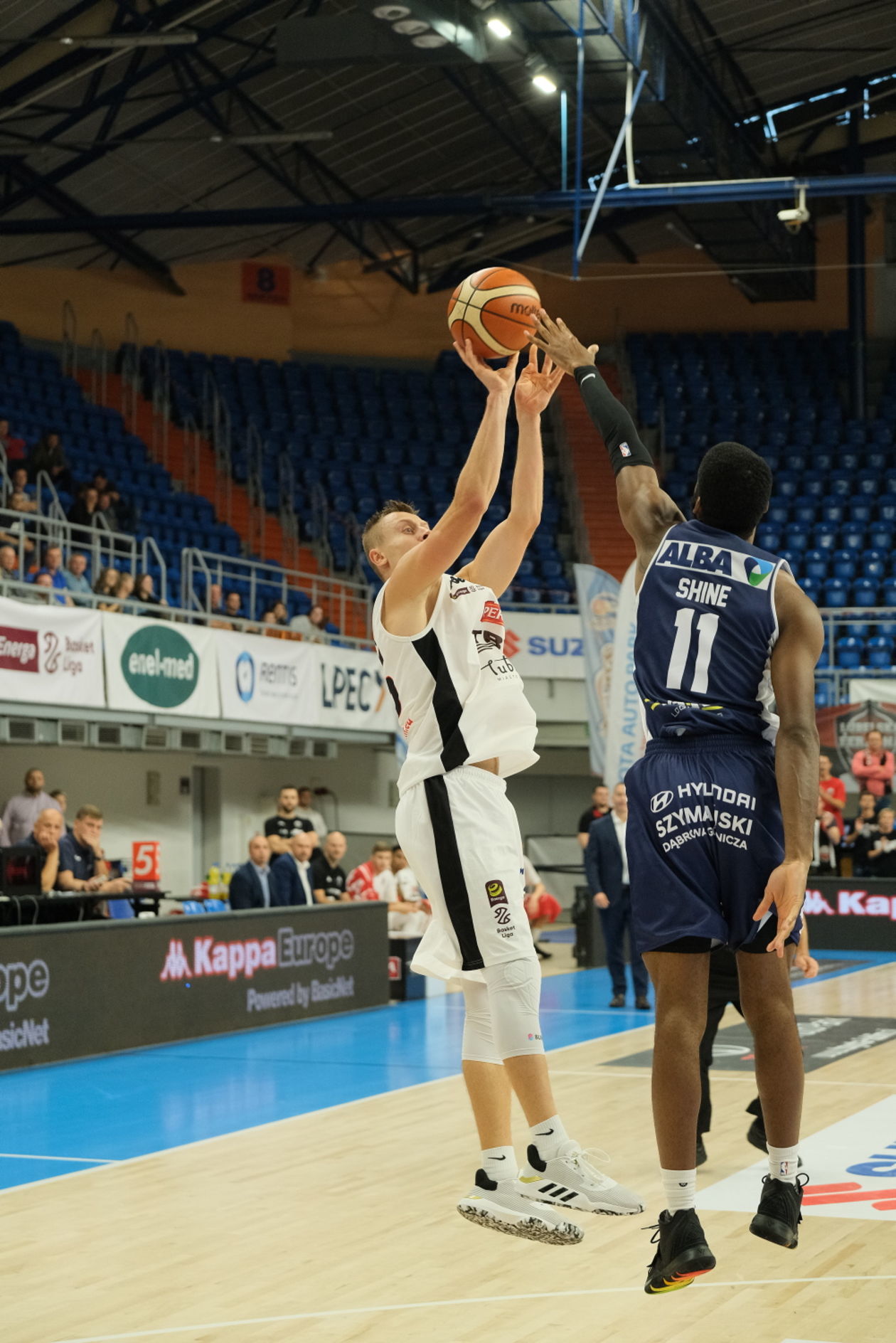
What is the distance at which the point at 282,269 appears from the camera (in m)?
30.8

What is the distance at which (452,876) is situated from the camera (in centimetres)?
480

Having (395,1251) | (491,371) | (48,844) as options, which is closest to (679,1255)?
(491,371)

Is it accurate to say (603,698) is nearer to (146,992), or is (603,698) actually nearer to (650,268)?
(146,992)

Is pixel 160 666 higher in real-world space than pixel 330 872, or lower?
higher

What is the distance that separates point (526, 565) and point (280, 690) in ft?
28.1

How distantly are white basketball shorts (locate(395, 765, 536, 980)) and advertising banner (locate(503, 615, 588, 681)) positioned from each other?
20.0 meters

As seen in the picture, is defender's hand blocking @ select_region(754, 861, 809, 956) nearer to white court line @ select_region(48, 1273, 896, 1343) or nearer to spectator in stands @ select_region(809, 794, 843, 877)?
white court line @ select_region(48, 1273, 896, 1343)

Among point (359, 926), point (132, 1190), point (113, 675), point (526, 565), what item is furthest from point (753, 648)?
point (526, 565)

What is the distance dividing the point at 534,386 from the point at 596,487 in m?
26.3

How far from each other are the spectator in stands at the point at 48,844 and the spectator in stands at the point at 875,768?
38.0 ft

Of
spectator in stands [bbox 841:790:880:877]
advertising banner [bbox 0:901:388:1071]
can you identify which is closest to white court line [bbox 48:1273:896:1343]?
advertising banner [bbox 0:901:388:1071]

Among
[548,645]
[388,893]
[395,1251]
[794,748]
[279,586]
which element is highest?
[279,586]

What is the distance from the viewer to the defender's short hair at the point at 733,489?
4332 mm

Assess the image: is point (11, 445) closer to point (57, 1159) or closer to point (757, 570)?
point (57, 1159)
